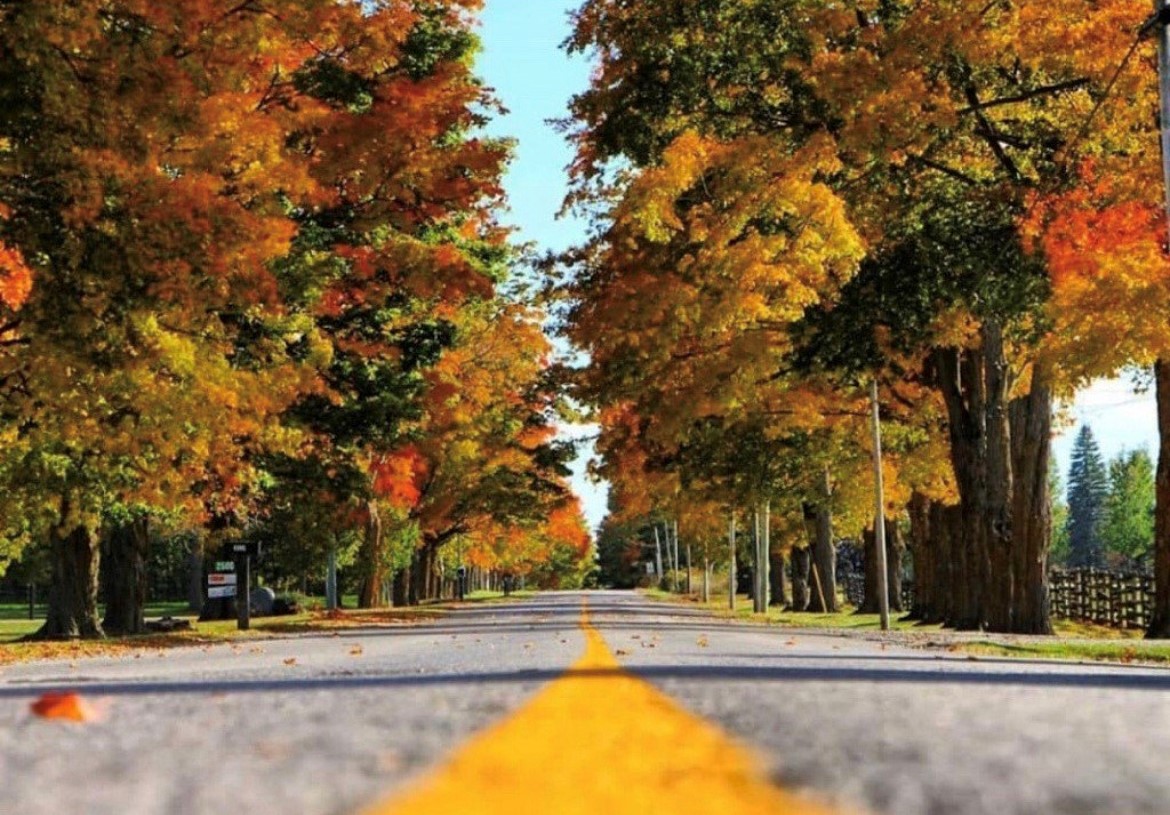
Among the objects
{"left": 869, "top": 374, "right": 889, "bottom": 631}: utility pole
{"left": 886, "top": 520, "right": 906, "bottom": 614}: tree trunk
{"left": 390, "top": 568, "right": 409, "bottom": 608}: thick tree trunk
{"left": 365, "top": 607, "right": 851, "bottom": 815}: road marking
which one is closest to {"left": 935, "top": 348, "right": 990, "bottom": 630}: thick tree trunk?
{"left": 869, "top": 374, "right": 889, "bottom": 631}: utility pole

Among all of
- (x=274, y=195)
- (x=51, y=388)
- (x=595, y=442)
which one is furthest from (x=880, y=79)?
(x=595, y=442)

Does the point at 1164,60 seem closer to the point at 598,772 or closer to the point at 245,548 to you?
the point at 598,772

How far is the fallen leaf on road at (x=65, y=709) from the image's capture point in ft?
16.5

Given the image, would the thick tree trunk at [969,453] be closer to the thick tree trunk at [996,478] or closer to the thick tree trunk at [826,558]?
the thick tree trunk at [996,478]

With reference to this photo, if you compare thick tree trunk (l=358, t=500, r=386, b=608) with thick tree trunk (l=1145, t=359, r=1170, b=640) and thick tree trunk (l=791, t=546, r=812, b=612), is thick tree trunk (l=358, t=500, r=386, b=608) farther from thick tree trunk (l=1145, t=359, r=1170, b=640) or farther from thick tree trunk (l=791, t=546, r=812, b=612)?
thick tree trunk (l=1145, t=359, r=1170, b=640)

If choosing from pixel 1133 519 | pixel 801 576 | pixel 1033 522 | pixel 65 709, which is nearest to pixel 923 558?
pixel 801 576

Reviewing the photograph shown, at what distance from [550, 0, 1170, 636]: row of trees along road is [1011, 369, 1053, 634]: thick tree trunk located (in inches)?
1.8

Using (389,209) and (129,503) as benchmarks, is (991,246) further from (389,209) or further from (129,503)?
(129,503)

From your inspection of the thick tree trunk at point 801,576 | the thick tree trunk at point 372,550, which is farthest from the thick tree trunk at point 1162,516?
the thick tree trunk at point 801,576

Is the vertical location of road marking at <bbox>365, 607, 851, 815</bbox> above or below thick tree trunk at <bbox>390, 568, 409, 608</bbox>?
above

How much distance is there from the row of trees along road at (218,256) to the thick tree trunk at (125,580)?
6 cm

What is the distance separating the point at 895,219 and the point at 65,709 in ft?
57.6

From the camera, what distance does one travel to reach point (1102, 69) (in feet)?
57.1

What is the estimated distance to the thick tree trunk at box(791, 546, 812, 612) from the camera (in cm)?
5697
